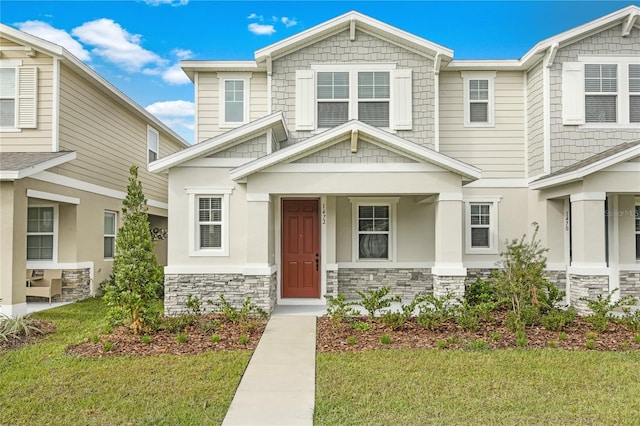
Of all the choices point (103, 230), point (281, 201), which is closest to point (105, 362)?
point (281, 201)

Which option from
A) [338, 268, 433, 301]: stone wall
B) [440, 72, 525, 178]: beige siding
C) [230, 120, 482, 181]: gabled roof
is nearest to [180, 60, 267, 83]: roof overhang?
[230, 120, 482, 181]: gabled roof

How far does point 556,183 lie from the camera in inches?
386

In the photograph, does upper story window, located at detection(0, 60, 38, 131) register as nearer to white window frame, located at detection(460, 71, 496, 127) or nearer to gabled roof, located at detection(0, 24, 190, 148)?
gabled roof, located at detection(0, 24, 190, 148)

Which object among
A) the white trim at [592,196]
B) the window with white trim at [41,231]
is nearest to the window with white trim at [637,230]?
the white trim at [592,196]

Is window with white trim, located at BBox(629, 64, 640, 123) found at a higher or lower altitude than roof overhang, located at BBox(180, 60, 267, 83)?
lower

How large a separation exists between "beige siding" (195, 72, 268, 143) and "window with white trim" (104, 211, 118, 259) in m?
4.46

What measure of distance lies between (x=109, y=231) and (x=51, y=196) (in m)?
3.30

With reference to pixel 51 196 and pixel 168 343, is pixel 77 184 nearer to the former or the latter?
pixel 51 196

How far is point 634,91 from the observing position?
10828 mm

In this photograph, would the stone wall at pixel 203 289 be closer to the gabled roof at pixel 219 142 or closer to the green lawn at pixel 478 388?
the gabled roof at pixel 219 142

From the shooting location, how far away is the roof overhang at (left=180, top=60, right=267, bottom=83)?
37.8 ft

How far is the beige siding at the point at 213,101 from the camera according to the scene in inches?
460

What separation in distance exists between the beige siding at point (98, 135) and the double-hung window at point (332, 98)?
6.38m

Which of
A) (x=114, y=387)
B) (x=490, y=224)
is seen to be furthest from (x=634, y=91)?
(x=114, y=387)
